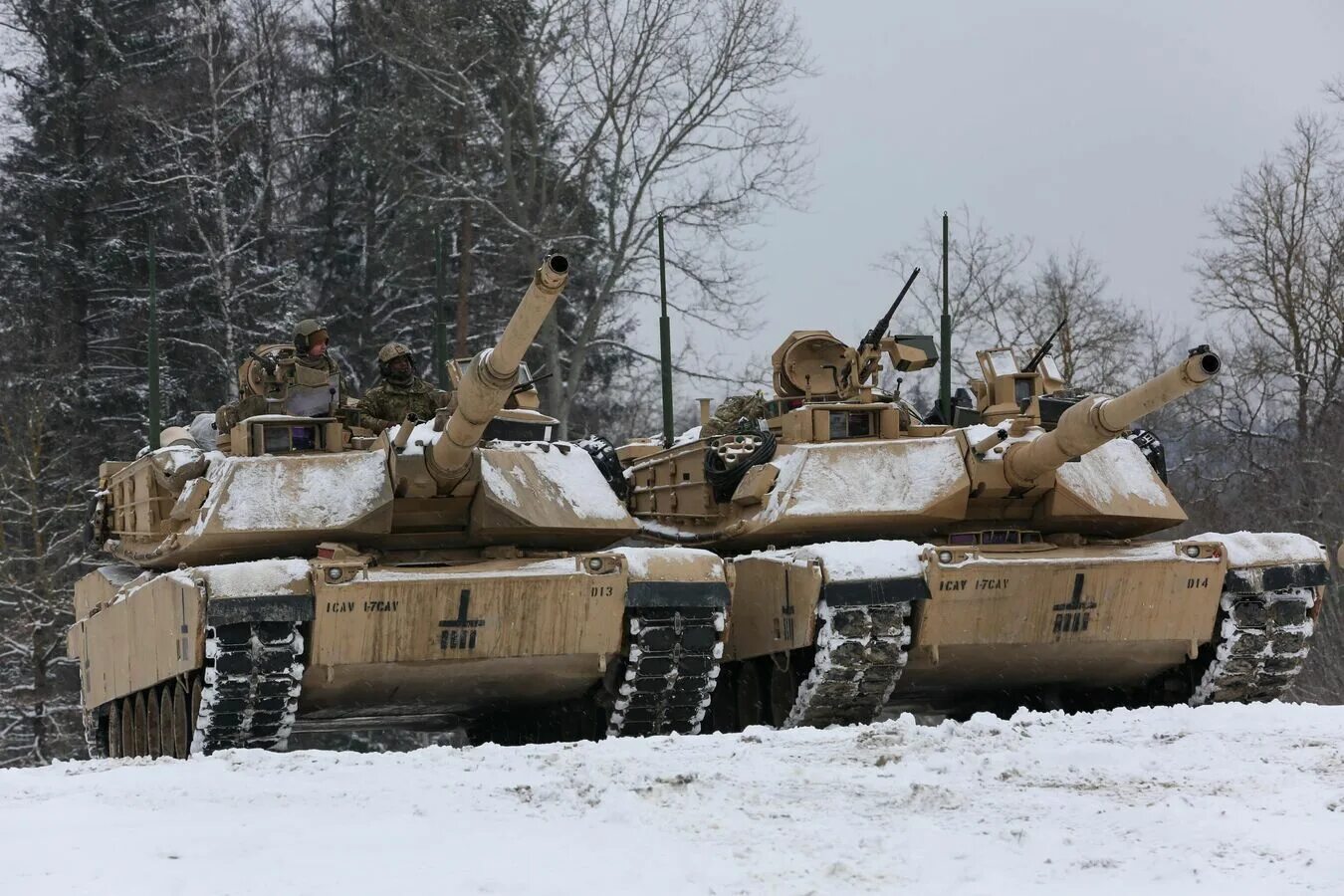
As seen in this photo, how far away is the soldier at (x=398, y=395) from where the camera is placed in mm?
14969

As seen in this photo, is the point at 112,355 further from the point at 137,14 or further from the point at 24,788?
the point at 24,788

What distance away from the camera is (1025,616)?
13.5 metres

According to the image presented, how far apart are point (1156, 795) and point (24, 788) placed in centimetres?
518

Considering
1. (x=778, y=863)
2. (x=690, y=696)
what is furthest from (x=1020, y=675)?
(x=778, y=863)

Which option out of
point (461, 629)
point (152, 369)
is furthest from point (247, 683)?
point (152, 369)

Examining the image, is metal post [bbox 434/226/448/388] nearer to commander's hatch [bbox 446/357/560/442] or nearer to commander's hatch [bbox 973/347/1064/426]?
commander's hatch [bbox 446/357/560/442]

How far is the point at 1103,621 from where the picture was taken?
1363 centimetres

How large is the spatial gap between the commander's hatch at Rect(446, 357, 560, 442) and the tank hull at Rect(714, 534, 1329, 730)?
1.80m

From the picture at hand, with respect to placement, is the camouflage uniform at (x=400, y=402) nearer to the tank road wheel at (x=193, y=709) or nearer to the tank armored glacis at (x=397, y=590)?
the tank armored glacis at (x=397, y=590)

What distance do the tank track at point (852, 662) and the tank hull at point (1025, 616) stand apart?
0.01 meters

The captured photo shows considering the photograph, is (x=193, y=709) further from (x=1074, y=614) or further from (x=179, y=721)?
(x=1074, y=614)

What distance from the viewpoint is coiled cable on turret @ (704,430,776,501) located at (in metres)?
15.3

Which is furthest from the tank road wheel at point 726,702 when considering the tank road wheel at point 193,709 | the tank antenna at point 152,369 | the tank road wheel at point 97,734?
the tank antenna at point 152,369

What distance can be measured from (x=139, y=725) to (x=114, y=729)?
119cm
